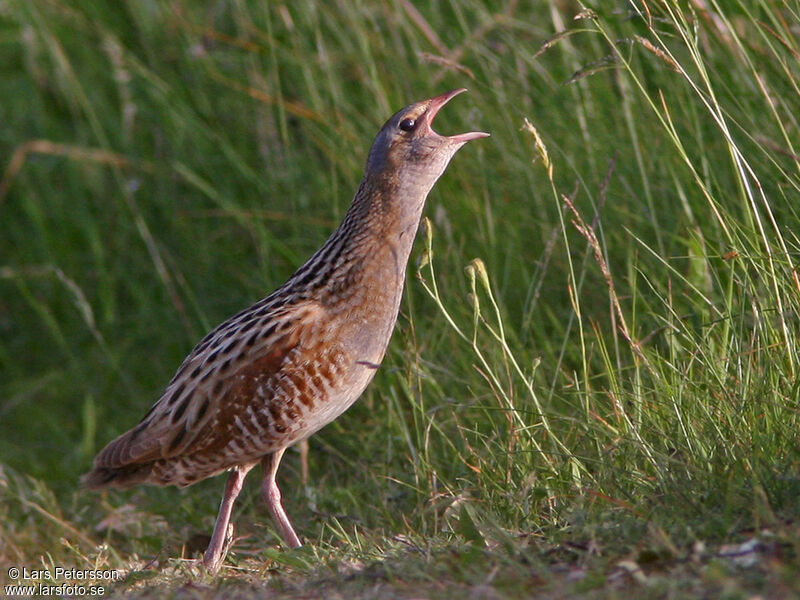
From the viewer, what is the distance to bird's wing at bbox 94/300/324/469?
398 cm

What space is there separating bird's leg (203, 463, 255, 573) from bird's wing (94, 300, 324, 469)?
0.25m

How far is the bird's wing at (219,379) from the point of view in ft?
13.1

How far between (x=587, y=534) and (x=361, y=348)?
4.35ft

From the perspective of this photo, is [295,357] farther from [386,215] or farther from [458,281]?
[458,281]

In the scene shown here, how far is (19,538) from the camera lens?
4887mm

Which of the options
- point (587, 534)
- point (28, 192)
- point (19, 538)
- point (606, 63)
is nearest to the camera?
point (587, 534)

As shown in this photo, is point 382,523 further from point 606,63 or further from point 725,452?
point 606,63

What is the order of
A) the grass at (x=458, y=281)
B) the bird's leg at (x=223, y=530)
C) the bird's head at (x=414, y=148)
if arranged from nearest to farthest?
the grass at (x=458, y=281)
the bird's leg at (x=223, y=530)
the bird's head at (x=414, y=148)

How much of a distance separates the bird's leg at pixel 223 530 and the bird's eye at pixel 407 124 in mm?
1388

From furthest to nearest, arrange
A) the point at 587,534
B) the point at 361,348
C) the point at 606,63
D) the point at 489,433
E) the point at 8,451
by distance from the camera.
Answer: the point at 8,451
the point at 489,433
the point at 361,348
the point at 606,63
the point at 587,534

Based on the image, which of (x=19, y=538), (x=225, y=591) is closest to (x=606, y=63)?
(x=225, y=591)

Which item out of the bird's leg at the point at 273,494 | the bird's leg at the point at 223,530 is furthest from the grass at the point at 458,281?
the bird's leg at the point at 273,494

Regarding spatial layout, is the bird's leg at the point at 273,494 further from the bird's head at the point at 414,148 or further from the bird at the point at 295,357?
the bird's head at the point at 414,148

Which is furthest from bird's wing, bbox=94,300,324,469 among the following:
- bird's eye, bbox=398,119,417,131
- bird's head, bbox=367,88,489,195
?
bird's eye, bbox=398,119,417,131
